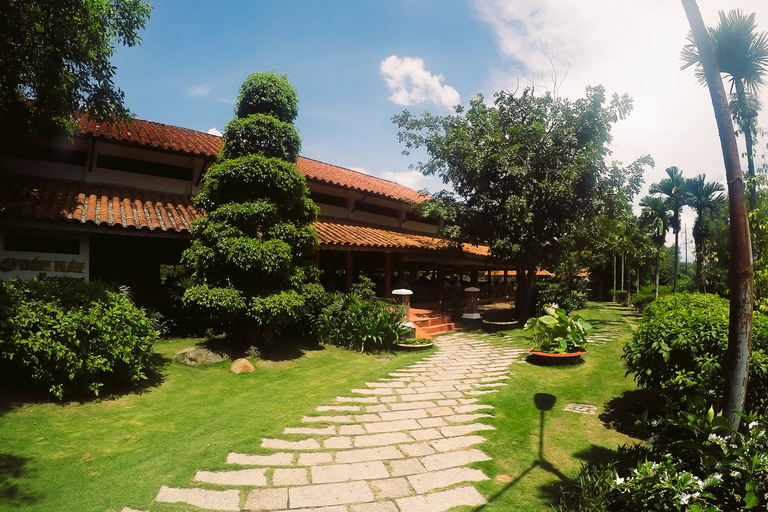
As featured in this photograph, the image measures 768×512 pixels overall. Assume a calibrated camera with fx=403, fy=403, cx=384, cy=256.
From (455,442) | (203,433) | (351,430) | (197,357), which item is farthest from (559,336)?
(197,357)

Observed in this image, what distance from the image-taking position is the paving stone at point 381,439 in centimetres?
457

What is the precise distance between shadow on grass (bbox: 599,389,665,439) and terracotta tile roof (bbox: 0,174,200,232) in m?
9.26

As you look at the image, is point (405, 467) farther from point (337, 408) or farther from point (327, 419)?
point (337, 408)

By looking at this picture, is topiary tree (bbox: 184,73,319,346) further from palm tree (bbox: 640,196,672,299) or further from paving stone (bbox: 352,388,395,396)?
palm tree (bbox: 640,196,672,299)

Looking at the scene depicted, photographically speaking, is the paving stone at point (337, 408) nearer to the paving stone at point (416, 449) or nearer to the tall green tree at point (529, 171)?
the paving stone at point (416, 449)

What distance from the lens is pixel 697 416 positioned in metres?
3.43

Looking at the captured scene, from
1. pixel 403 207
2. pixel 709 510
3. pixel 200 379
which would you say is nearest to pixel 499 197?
pixel 403 207

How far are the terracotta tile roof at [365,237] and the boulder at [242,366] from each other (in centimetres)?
455

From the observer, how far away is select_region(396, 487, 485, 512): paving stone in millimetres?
3303

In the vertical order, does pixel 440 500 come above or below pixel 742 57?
below

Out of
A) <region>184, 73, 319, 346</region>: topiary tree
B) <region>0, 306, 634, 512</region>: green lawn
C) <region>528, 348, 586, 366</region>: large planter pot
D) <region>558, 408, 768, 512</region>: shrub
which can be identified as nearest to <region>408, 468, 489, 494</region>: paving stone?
<region>0, 306, 634, 512</region>: green lawn

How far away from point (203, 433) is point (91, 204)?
7.32 meters

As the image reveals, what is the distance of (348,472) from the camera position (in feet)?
12.7

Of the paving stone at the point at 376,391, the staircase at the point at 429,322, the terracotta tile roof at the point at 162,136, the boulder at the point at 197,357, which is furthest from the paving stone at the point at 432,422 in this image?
the terracotta tile roof at the point at 162,136
